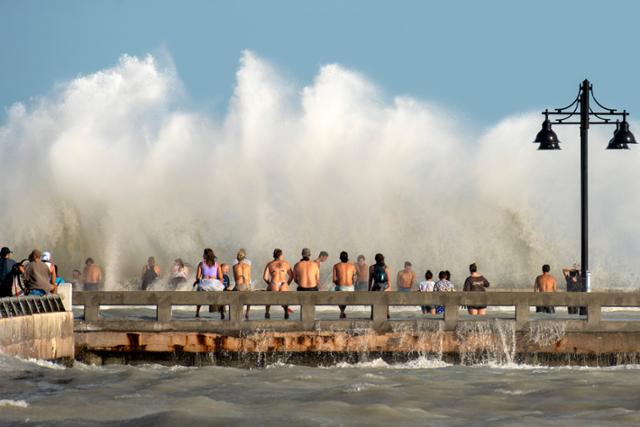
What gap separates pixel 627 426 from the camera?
16.4 metres

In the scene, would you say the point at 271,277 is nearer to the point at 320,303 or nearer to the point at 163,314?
the point at 320,303

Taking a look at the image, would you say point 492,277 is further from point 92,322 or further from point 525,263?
point 92,322

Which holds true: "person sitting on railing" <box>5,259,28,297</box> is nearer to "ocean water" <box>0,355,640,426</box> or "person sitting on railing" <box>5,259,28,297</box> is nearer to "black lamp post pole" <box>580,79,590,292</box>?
"ocean water" <box>0,355,640,426</box>

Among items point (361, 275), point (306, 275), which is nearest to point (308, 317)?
point (306, 275)

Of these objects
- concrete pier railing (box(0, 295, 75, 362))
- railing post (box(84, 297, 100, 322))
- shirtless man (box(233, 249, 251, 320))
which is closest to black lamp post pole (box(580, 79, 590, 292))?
shirtless man (box(233, 249, 251, 320))

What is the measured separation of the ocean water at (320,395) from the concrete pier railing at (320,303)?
0.72 m

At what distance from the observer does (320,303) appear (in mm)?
23938

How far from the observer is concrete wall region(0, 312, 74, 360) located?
71.5ft

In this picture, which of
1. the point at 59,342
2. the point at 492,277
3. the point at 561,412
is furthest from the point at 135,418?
the point at 492,277

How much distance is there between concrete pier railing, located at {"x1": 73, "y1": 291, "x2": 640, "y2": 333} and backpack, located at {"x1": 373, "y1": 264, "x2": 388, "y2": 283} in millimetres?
2517

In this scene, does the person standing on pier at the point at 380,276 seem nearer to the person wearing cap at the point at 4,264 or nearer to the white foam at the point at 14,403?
the person wearing cap at the point at 4,264

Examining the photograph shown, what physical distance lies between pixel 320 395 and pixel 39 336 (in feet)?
17.5

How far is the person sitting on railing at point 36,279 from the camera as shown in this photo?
78.2 feet

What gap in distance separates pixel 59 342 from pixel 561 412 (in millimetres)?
8772
